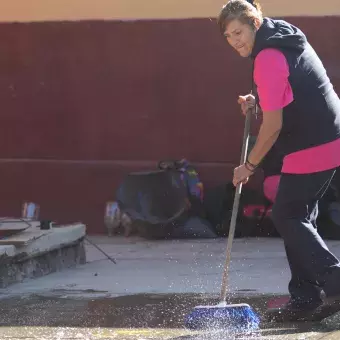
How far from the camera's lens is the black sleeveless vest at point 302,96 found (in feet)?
14.3

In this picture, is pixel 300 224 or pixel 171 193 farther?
pixel 171 193

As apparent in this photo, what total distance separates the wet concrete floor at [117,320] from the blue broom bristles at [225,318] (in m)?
0.07

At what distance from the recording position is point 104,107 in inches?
340

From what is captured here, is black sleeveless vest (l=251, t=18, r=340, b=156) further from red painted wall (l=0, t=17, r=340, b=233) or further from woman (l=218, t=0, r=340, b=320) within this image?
red painted wall (l=0, t=17, r=340, b=233)

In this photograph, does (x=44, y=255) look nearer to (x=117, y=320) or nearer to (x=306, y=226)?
(x=117, y=320)

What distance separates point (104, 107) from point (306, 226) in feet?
14.6

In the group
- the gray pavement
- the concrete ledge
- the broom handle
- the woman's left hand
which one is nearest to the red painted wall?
the gray pavement

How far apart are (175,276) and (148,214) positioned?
2137 mm

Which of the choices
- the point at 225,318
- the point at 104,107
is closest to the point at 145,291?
the point at 225,318

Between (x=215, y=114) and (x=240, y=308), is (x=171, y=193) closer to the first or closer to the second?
(x=215, y=114)

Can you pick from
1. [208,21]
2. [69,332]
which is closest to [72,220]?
[208,21]

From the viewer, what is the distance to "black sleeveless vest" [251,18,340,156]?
4355 millimetres

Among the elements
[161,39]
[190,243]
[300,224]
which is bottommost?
[190,243]

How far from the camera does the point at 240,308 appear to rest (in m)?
4.32
